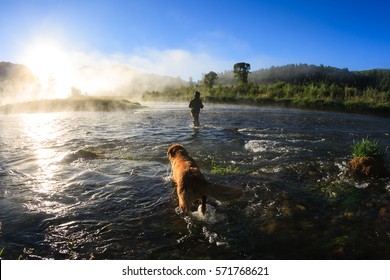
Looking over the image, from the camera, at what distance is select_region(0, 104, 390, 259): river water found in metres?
4.76

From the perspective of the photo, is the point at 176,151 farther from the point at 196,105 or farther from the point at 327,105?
the point at 327,105

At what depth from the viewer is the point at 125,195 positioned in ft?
23.7

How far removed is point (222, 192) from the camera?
5223mm

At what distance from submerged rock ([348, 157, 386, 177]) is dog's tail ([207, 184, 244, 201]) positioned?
16.5 ft

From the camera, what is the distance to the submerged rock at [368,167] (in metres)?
8.30

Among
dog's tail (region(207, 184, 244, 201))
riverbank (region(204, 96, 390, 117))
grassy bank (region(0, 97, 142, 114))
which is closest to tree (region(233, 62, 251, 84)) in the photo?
riverbank (region(204, 96, 390, 117))

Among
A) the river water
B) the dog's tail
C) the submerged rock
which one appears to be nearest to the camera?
the river water

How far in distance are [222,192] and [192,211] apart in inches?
47.7

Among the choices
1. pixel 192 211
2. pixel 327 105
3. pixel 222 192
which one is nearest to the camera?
pixel 222 192

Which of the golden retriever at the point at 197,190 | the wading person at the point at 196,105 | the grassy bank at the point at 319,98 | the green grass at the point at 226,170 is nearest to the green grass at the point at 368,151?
the green grass at the point at 226,170

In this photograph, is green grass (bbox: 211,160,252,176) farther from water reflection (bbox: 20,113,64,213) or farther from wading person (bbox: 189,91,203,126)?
wading person (bbox: 189,91,203,126)

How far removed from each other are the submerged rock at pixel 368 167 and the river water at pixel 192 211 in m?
0.30

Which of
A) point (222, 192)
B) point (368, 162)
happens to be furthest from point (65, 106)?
point (222, 192)
